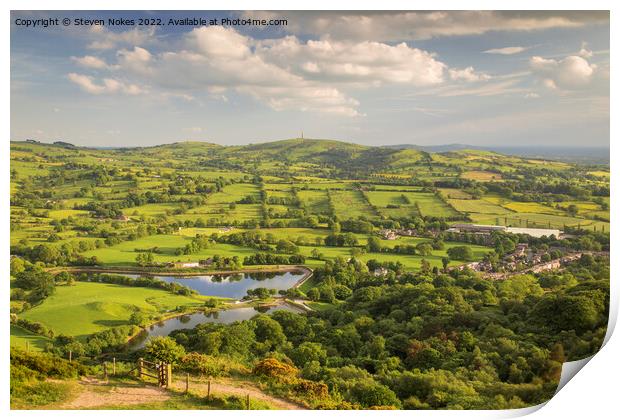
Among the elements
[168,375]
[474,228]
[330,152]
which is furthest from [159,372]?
[330,152]

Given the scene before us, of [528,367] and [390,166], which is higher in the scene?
[390,166]

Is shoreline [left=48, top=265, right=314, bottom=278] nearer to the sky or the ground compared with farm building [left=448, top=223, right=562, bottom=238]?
nearer to the ground

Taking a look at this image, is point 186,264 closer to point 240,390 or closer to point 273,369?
point 273,369

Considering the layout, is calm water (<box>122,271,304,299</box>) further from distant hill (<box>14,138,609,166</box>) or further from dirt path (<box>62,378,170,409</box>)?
dirt path (<box>62,378,170,409</box>)

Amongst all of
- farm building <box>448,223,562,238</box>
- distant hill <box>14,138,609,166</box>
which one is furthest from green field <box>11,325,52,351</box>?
farm building <box>448,223,562,238</box>

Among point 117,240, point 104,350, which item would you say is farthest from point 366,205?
point 104,350

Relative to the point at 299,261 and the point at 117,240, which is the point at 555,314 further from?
the point at 117,240

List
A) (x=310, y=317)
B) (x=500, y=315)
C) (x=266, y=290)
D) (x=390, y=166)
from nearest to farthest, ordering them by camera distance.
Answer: (x=500, y=315) → (x=310, y=317) → (x=266, y=290) → (x=390, y=166)
